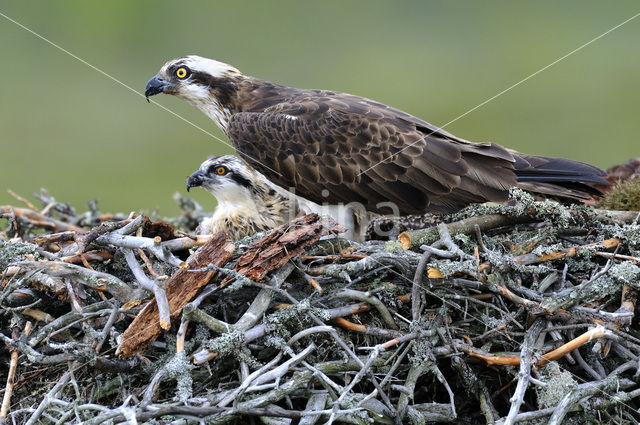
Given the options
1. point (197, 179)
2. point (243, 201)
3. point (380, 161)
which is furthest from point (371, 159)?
point (197, 179)

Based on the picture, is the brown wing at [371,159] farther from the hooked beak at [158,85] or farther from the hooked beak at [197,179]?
the hooked beak at [158,85]

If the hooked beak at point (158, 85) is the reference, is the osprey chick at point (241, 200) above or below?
below

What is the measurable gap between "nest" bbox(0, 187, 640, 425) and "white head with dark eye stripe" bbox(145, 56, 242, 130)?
1.91m

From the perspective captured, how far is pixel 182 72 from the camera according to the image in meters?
6.20

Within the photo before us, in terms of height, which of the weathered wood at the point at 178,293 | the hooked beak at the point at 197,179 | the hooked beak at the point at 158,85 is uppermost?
the hooked beak at the point at 158,85

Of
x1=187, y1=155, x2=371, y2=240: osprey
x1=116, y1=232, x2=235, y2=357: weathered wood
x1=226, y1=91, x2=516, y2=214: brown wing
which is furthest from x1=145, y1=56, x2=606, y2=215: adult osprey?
x1=116, y1=232, x2=235, y2=357: weathered wood

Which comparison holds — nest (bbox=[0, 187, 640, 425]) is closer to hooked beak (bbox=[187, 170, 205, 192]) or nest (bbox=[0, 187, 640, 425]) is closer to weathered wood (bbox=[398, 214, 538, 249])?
weathered wood (bbox=[398, 214, 538, 249])

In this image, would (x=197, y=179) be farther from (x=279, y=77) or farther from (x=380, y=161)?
(x=279, y=77)

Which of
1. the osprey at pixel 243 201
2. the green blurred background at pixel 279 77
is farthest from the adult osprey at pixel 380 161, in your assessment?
the green blurred background at pixel 279 77

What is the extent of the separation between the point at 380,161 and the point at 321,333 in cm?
171

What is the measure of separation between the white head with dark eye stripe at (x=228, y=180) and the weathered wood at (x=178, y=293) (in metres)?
1.60

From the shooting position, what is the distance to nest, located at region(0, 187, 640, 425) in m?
3.83

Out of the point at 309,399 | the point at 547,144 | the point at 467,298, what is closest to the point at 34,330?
the point at 309,399

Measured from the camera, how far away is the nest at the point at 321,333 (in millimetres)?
3830
